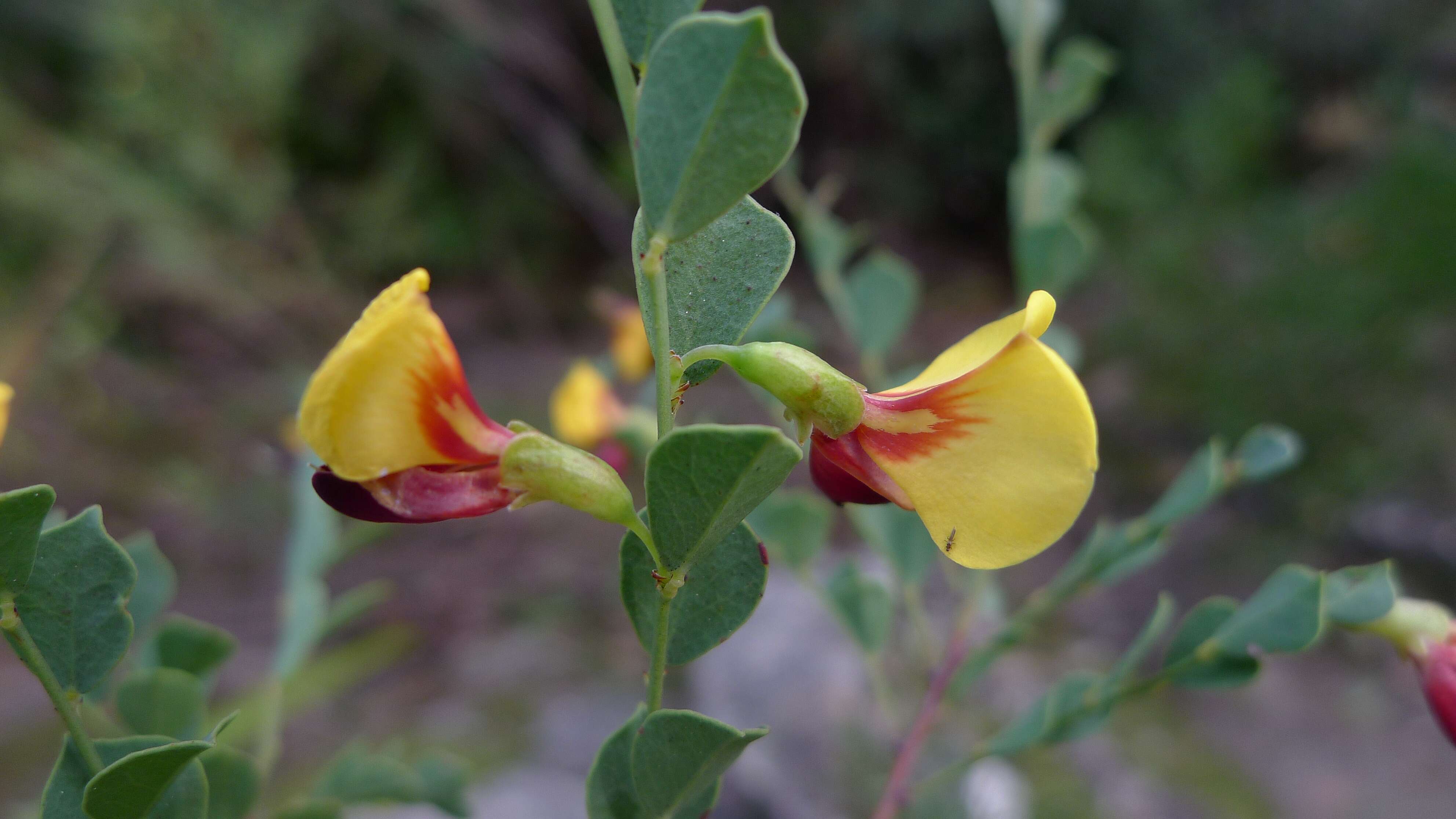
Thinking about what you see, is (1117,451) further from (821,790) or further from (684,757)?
(684,757)

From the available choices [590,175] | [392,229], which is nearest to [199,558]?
[392,229]

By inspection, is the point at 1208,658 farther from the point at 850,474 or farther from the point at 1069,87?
the point at 1069,87

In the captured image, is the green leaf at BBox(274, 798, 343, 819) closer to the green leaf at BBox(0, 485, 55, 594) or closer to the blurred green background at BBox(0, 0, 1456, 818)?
the green leaf at BBox(0, 485, 55, 594)

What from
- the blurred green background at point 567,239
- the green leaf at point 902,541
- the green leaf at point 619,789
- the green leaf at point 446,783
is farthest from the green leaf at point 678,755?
the blurred green background at point 567,239

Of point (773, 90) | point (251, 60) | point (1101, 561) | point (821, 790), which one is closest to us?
point (773, 90)

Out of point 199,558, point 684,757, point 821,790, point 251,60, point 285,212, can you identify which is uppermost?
point 684,757

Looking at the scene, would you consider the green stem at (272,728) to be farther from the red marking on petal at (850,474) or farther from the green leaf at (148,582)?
the red marking on petal at (850,474)
